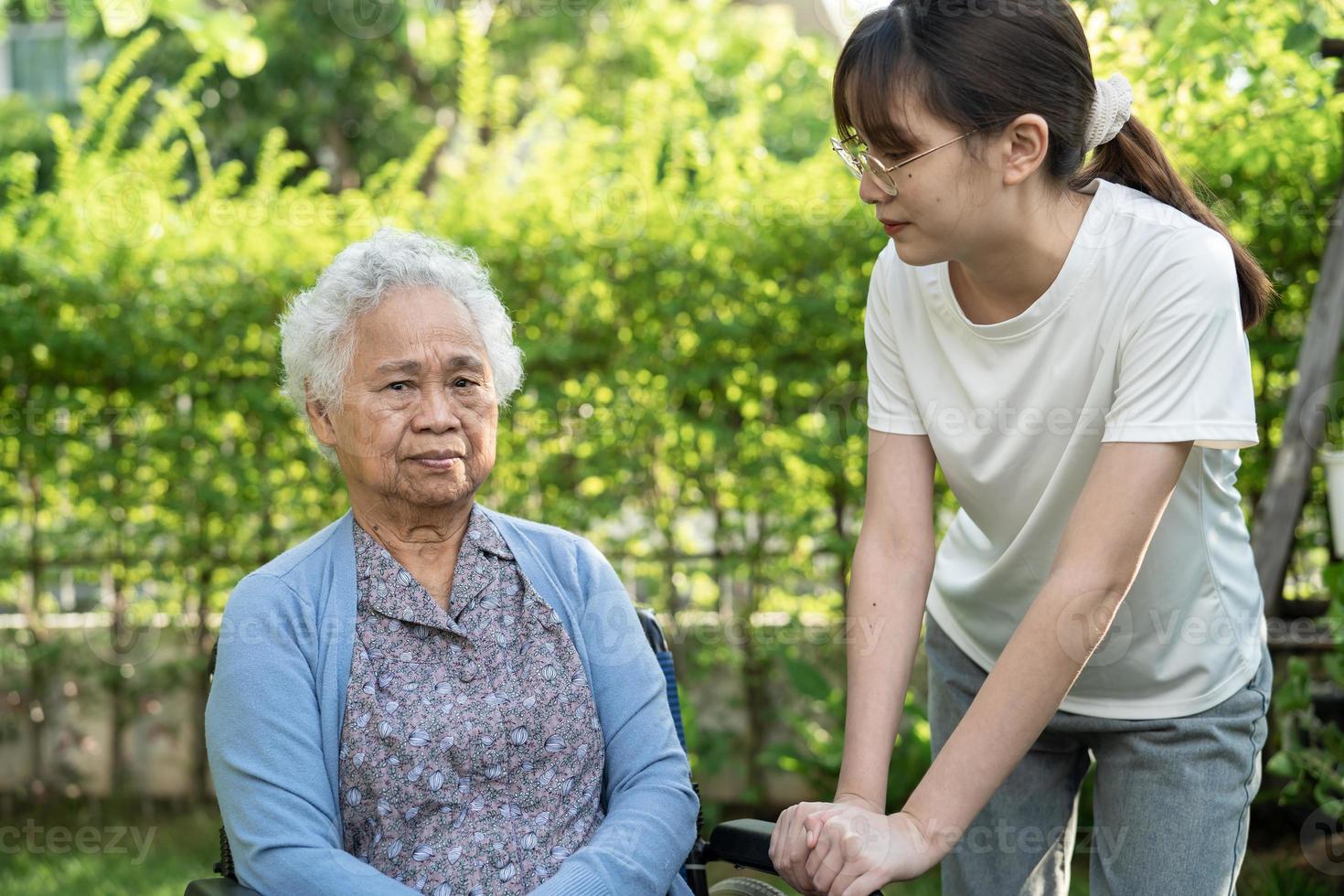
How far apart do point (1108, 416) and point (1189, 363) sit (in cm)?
11

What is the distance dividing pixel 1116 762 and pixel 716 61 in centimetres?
1080

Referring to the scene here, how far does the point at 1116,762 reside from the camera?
1.81 meters

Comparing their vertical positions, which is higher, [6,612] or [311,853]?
[311,853]

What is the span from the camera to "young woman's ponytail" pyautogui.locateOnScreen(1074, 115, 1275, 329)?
5.79 ft

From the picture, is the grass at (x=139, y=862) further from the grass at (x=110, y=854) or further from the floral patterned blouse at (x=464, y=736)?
the floral patterned blouse at (x=464, y=736)

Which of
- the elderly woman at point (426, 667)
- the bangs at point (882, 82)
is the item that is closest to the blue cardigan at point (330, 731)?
the elderly woman at point (426, 667)

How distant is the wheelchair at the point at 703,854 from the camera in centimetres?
181

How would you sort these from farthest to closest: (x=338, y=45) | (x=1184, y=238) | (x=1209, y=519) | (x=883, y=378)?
(x=338, y=45) < (x=883, y=378) < (x=1209, y=519) < (x=1184, y=238)

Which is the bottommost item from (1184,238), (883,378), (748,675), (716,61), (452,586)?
(748,675)

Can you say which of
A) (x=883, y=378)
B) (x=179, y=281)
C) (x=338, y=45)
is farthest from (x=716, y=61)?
(x=883, y=378)

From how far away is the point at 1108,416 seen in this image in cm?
163

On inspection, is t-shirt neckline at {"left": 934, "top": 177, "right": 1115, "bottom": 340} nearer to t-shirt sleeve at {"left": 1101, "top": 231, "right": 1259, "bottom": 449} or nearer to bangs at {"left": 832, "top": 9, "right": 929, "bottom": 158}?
t-shirt sleeve at {"left": 1101, "top": 231, "right": 1259, "bottom": 449}

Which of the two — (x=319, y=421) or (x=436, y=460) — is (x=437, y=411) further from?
(x=319, y=421)

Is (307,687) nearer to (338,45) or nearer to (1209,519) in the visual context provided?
(1209,519)
